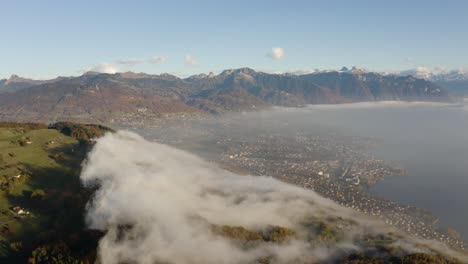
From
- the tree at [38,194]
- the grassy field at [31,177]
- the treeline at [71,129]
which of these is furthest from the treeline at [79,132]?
the tree at [38,194]

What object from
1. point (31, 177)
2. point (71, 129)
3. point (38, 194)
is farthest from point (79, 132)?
point (38, 194)

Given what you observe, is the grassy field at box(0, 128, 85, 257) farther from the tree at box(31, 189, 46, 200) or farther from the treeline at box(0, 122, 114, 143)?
the treeline at box(0, 122, 114, 143)

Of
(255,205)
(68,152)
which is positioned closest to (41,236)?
(68,152)

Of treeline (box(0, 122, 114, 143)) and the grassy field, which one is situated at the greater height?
treeline (box(0, 122, 114, 143))

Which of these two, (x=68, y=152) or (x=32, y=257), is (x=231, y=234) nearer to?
(x=32, y=257)

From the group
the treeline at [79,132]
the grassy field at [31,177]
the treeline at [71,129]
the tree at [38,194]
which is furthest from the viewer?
the treeline at [79,132]

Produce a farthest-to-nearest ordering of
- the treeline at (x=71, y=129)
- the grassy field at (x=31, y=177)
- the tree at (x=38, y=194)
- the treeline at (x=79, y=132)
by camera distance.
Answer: the treeline at (x=79, y=132) → the treeline at (x=71, y=129) → the tree at (x=38, y=194) → the grassy field at (x=31, y=177)

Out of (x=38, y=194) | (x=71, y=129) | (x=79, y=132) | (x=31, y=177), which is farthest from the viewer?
(x=71, y=129)

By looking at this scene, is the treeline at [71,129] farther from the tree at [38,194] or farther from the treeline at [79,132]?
the tree at [38,194]

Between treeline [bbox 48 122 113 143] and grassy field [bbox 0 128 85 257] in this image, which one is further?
treeline [bbox 48 122 113 143]

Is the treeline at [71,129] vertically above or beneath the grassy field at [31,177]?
above

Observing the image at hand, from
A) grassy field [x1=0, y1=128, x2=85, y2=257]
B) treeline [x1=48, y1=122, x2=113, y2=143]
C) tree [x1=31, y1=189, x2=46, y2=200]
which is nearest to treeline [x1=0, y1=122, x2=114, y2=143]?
treeline [x1=48, y1=122, x2=113, y2=143]

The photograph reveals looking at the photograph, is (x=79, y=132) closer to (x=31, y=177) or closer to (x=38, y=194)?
(x=31, y=177)
